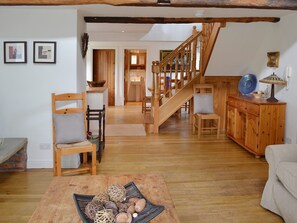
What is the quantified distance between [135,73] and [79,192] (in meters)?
9.56

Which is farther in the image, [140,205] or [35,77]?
[35,77]

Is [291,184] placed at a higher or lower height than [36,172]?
higher

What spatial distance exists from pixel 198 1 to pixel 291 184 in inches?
75.5

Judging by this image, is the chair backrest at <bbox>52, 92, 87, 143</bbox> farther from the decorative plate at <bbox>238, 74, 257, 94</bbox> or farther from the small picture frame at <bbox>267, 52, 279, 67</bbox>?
the decorative plate at <bbox>238, 74, 257, 94</bbox>

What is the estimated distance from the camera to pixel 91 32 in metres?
9.05

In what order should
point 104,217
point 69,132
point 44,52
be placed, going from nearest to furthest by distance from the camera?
point 104,217 < point 69,132 < point 44,52

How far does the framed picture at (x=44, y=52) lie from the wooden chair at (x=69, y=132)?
0.55m

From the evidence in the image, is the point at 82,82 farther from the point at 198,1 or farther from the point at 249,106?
the point at 249,106

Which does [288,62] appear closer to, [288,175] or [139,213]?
[288,175]

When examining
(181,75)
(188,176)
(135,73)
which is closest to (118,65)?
(135,73)

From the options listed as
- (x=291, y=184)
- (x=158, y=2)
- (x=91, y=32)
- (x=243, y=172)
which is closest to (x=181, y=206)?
(x=291, y=184)

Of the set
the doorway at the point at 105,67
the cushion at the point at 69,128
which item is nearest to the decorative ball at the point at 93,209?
the cushion at the point at 69,128

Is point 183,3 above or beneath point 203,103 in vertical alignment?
above

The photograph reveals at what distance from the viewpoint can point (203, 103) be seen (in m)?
6.48
